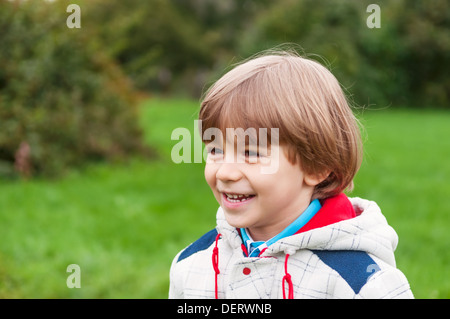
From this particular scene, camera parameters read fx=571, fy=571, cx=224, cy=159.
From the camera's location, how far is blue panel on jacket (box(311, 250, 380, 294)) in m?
1.72

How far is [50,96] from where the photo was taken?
23.6 feet

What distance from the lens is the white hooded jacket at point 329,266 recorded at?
1.72 meters

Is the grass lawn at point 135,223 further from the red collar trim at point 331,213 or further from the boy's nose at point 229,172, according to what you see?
the boy's nose at point 229,172

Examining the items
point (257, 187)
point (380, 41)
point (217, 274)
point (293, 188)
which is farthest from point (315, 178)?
point (380, 41)

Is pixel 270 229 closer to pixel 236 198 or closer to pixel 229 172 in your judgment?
pixel 236 198

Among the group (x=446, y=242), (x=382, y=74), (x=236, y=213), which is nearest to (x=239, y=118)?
Answer: (x=236, y=213)

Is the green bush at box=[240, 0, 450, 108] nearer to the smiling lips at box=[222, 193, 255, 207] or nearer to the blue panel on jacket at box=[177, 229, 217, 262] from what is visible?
the blue panel on jacket at box=[177, 229, 217, 262]

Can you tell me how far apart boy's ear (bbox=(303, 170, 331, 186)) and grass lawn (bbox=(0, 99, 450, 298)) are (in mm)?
362

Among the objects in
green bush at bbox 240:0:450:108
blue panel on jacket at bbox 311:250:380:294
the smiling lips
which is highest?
green bush at bbox 240:0:450:108

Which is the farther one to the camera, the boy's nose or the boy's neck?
the boy's neck

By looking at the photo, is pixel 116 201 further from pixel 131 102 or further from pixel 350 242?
pixel 350 242

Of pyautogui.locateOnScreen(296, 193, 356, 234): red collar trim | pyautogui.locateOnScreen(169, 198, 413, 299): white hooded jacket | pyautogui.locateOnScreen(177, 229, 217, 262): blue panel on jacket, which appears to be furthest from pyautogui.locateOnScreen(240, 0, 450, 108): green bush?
pyautogui.locateOnScreen(169, 198, 413, 299): white hooded jacket

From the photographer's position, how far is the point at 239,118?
5.92 ft

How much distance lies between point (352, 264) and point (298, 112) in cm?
50
